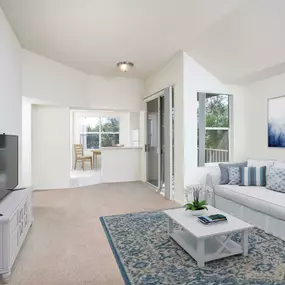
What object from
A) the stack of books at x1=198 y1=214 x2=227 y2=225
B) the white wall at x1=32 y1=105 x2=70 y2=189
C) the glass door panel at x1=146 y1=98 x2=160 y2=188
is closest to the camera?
the stack of books at x1=198 y1=214 x2=227 y2=225

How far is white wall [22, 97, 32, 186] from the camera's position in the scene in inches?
184

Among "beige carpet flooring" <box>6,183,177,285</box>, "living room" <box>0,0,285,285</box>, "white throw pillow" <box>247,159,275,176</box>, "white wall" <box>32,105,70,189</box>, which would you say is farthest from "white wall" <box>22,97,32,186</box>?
"white throw pillow" <box>247,159,275,176</box>

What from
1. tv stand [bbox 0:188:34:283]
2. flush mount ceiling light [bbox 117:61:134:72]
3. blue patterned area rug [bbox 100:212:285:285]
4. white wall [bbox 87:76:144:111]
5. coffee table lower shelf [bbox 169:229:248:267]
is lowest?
blue patterned area rug [bbox 100:212:285:285]

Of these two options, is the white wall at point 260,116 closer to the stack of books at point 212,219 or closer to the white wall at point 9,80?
the stack of books at point 212,219

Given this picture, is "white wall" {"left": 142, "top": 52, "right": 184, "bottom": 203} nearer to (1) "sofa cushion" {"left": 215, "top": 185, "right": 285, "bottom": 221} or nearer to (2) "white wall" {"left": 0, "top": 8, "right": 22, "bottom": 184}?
(1) "sofa cushion" {"left": 215, "top": 185, "right": 285, "bottom": 221}

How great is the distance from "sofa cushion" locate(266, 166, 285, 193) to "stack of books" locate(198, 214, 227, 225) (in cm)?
136

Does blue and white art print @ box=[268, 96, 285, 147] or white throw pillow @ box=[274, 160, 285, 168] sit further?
blue and white art print @ box=[268, 96, 285, 147]

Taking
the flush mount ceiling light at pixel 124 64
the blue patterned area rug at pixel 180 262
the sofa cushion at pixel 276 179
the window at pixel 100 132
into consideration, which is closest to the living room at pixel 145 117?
the blue patterned area rug at pixel 180 262

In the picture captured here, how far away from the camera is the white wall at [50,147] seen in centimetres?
515

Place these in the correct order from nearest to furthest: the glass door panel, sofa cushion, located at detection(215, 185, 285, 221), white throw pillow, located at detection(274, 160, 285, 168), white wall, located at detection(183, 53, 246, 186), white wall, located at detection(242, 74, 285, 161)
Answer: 1. sofa cushion, located at detection(215, 185, 285, 221)
2. white throw pillow, located at detection(274, 160, 285, 168)
3. white wall, located at detection(242, 74, 285, 161)
4. white wall, located at detection(183, 53, 246, 186)
5. the glass door panel

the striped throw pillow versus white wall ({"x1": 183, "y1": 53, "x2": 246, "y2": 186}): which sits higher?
white wall ({"x1": 183, "y1": 53, "x2": 246, "y2": 186})

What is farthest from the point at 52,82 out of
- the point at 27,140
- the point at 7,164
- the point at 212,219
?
the point at 212,219

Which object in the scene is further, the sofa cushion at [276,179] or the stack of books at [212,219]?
the sofa cushion at [276,179]

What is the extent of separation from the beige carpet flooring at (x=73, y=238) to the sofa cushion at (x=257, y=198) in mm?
1055
